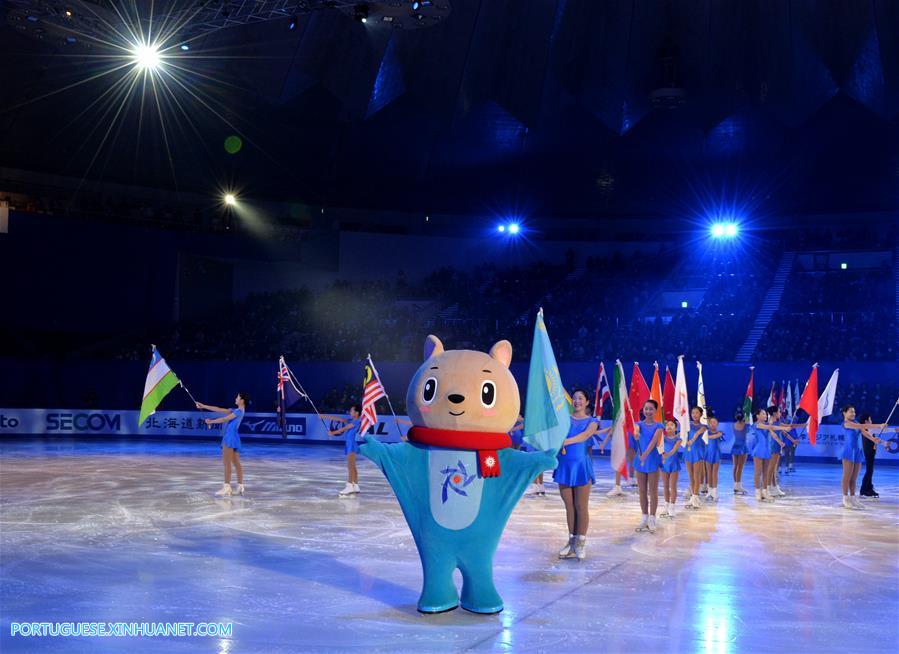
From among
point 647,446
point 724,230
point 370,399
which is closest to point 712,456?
point 647,446

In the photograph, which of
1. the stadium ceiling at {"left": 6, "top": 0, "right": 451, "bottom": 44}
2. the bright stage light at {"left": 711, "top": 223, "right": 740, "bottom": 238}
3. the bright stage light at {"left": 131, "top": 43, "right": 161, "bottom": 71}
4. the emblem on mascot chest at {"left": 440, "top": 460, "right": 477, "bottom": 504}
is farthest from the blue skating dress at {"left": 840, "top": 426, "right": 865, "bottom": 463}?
the bright stage light at {"left": 711, "top": 223, "right": 740, "bottom": 238}

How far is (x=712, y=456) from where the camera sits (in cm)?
1666

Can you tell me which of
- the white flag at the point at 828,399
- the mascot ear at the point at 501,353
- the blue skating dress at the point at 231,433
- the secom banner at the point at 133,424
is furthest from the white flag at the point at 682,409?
the secom banner at the point at 133,424

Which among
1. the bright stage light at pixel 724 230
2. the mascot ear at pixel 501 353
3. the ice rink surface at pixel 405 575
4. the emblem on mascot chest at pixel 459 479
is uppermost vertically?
the bright stage light at pixel 724 230

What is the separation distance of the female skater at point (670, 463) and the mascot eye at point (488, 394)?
21.9ft

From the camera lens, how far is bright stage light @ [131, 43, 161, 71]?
90.2 feet

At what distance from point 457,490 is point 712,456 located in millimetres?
10347

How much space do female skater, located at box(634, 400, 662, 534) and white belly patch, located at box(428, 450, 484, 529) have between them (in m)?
5.28

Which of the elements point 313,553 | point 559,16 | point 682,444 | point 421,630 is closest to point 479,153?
point 559,16

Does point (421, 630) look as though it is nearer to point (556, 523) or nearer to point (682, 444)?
point (556, 523)

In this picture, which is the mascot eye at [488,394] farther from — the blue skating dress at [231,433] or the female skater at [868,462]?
the female skater at [868,462]

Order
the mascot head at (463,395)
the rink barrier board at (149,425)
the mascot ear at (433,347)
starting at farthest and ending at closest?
the rink barrier board at (149,425) < the mascot ear at (433,347) < the mascot head at (463,395)

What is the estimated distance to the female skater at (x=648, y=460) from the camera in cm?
1230

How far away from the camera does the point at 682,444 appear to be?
1417 centimetres
